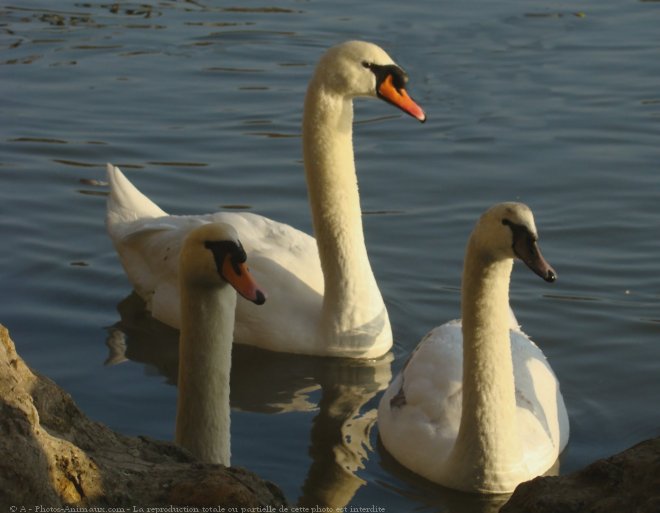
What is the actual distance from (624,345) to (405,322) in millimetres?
1294

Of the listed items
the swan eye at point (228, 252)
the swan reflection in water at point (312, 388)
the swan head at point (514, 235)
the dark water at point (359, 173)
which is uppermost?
the swan eye at point (228, 252)

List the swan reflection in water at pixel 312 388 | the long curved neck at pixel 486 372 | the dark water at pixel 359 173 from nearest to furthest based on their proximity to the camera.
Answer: the long curved neck at pixel 486 372 → the swan reflection in water at pixel 312 388 → the dark water at pixel 359 173

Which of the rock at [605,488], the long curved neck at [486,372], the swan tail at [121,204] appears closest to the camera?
the rock at [605,488]

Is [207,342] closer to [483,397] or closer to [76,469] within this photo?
[483,397]

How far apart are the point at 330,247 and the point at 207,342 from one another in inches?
113

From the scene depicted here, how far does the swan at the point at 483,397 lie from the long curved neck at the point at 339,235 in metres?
1.04

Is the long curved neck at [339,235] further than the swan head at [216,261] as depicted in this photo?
Yes

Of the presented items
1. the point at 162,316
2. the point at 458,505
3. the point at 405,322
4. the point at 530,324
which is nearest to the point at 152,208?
the point at 162,316

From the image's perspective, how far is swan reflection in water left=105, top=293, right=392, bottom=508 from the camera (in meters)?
6.61

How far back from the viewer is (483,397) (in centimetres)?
626

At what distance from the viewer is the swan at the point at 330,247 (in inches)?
315

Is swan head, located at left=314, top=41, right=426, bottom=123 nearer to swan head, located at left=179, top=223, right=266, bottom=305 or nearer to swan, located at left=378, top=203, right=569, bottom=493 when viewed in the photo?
swan, located at left=378, top=203, right=569, bottom=493

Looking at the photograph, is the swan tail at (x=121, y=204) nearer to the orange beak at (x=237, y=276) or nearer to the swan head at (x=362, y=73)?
the swan head at (x=362, y=73)

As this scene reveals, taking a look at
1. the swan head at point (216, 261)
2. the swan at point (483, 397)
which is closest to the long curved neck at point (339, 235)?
the swan at point (483, 397)
